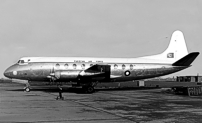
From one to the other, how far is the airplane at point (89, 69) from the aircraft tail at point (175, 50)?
0.75ft

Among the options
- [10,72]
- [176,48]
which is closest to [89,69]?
[10,72]

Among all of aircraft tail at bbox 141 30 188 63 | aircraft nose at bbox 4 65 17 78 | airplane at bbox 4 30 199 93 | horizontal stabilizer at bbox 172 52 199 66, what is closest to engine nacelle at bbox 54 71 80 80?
airplane at bbox 4 30 199 93

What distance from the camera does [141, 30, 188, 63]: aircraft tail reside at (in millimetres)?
32688

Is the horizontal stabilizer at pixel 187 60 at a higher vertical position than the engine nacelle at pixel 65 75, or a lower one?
higher

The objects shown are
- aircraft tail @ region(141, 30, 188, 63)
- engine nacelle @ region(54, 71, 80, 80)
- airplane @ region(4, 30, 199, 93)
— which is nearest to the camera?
engine nacelle @ region(54, 71, 80, 80)

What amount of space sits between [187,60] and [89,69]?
495 inches

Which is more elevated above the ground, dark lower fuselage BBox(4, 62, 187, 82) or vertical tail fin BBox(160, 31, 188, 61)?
vertical tail fin BBox(160, 31, 188, 61)

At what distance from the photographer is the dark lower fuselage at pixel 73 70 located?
2828 cm

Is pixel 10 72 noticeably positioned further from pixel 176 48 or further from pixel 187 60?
pixel 176 48

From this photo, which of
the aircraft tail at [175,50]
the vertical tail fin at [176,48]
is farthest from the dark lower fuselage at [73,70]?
the vertical tail fin at [176,48]

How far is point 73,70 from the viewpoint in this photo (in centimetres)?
2866

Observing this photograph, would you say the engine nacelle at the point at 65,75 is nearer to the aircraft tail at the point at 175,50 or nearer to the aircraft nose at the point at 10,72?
the aircraft nose at the point at 10,72

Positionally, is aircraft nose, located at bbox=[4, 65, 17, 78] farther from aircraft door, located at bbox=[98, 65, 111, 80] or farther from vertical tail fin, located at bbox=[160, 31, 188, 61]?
vertical tail fin, located at bbox=[160, 31, 188, 61]

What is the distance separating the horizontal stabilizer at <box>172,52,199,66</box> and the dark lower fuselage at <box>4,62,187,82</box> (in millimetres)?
643
